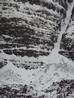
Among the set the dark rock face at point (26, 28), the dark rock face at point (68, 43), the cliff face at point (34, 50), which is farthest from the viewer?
the dark rock face at point (68, 43)

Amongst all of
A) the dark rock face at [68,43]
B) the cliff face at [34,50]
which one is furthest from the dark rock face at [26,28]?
the dark rock face at [68,43]

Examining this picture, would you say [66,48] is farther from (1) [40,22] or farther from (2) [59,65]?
(1) [40,22]

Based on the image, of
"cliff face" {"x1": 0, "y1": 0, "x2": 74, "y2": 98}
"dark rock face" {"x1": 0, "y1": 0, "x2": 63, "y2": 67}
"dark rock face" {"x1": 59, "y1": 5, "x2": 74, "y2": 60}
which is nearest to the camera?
→ "cliff face" {"x1": 0, "y1": 0, "x2": 74, "y2": 98}

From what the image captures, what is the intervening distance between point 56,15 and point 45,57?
59.6 inches

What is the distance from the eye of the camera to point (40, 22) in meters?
6.67

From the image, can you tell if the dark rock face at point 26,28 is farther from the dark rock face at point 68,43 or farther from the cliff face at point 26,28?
the dark rock face at point 68,43

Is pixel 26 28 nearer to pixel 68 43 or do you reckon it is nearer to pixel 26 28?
pixel 26 28

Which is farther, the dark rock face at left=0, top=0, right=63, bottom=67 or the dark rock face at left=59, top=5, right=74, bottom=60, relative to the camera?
the dark rock face at left=59, top=5, right=74, bottom=60

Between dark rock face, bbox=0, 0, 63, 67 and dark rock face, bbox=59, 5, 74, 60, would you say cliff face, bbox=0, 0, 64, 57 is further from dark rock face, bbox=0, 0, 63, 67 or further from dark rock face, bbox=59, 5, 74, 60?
dark rock face, bbox=59, 5, 74, 60

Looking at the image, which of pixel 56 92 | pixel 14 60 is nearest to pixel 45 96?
pixel 56 92

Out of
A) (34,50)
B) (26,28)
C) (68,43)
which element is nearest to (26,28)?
(26,28)

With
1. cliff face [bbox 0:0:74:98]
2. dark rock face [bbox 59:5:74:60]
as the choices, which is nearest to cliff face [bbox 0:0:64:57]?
cliff face [bbox 0:0:74:98]

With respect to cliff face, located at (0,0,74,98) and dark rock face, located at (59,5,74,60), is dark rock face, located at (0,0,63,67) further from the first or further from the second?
dark rock face, located at (59,5,74,60)

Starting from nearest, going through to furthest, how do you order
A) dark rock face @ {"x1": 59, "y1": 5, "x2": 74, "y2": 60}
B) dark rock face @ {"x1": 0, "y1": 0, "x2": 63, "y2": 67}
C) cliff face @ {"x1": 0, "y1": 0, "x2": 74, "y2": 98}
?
1. cliff face @ {"x1": 0, "y1": 0, "x2": 74, "y2": 98}
2. dark rock face @ {"x1": 0, "y1": 0, "x2": 63, "y2": 67}
3. dark rock face @ {"x1": 59, "y1": 5, "x2": 74, "y2": 60}
